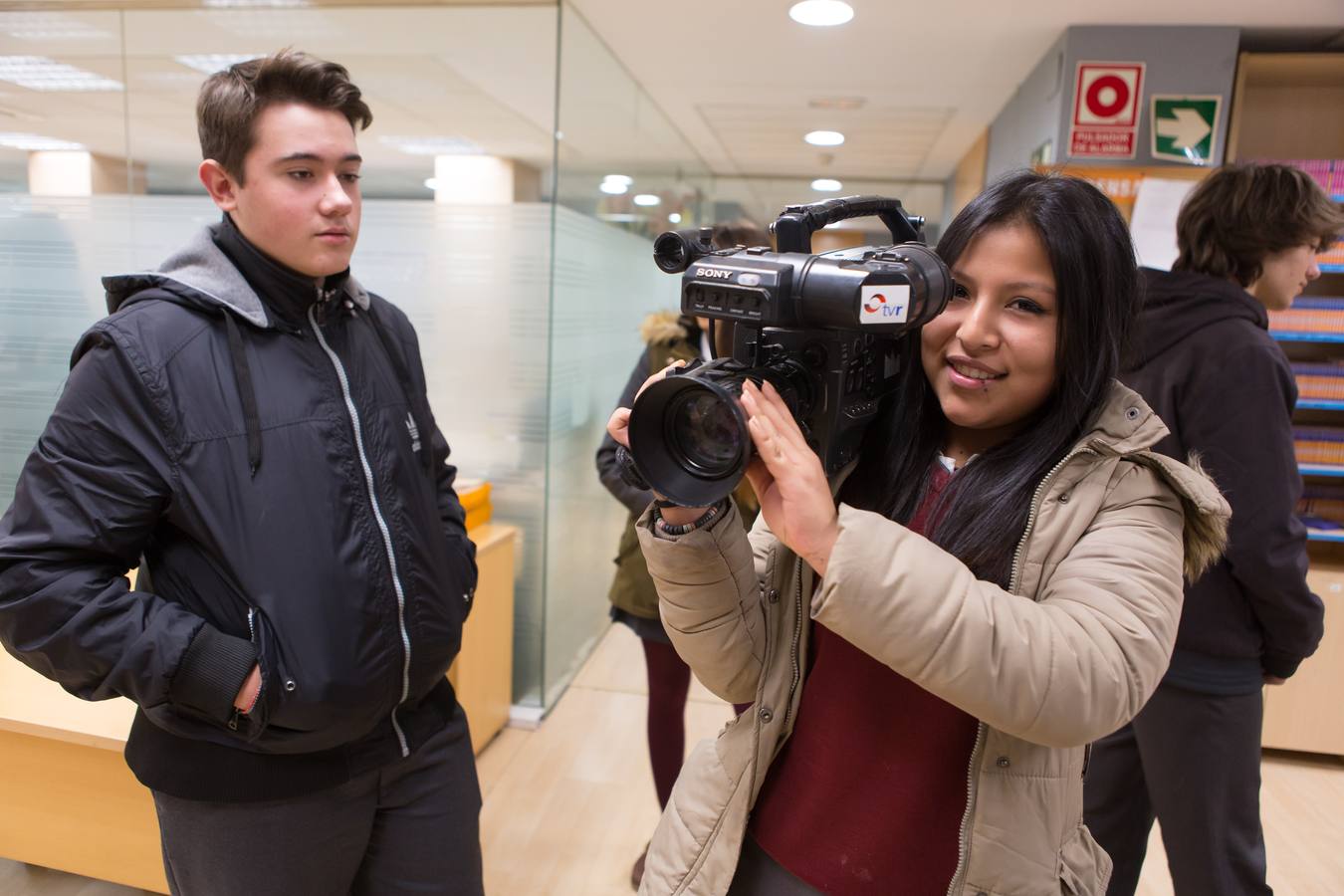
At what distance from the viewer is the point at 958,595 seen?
687mm

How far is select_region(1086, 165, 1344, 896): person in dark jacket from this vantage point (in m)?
1.51

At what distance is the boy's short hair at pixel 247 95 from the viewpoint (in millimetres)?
1229

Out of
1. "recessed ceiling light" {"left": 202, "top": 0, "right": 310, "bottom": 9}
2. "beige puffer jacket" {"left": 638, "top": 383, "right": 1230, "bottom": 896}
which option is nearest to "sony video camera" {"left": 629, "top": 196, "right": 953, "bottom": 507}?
"beige puffer jacket" {"left": 638, "top": 383, "right": 1230, "bottom": 896}

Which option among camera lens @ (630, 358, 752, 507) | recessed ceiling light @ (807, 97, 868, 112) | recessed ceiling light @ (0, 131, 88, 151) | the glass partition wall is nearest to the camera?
camera lens @ (630, 358, 752, 507)

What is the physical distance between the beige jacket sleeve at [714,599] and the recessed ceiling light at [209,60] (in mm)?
2459

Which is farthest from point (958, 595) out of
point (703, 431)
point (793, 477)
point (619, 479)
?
point (619, 479)

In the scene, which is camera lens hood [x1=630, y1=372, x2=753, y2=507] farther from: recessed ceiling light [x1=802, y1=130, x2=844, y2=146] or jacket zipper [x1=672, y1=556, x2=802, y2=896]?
recessed ceiling light [x1=802, y1=130, x2=844, y2=146]

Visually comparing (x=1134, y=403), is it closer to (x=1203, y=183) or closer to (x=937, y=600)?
(x=937, y=600)

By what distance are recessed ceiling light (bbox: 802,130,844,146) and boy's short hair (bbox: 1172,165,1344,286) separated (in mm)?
3161

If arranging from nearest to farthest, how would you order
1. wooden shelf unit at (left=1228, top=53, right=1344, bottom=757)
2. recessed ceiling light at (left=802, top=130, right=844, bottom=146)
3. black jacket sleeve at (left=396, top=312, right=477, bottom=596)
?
black jacket sleeve at (left=396, top=312, right=477, bottom=596) → wooden shelf unit at (left=1228, top=53, right=1344, bottom=757) → recessed ceiling light at (left=802, top=130, right=844, bottom=146)

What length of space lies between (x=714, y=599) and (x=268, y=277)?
81cm

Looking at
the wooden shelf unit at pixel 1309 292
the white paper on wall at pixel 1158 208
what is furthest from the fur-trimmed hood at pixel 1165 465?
the wooden shelf unit at pixel 1309 292

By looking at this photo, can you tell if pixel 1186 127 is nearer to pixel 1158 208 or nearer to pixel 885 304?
pixel 1158 208

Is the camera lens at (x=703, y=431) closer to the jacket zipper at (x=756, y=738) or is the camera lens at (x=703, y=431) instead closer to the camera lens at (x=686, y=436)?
the camera lens at (x=686, y=436)
